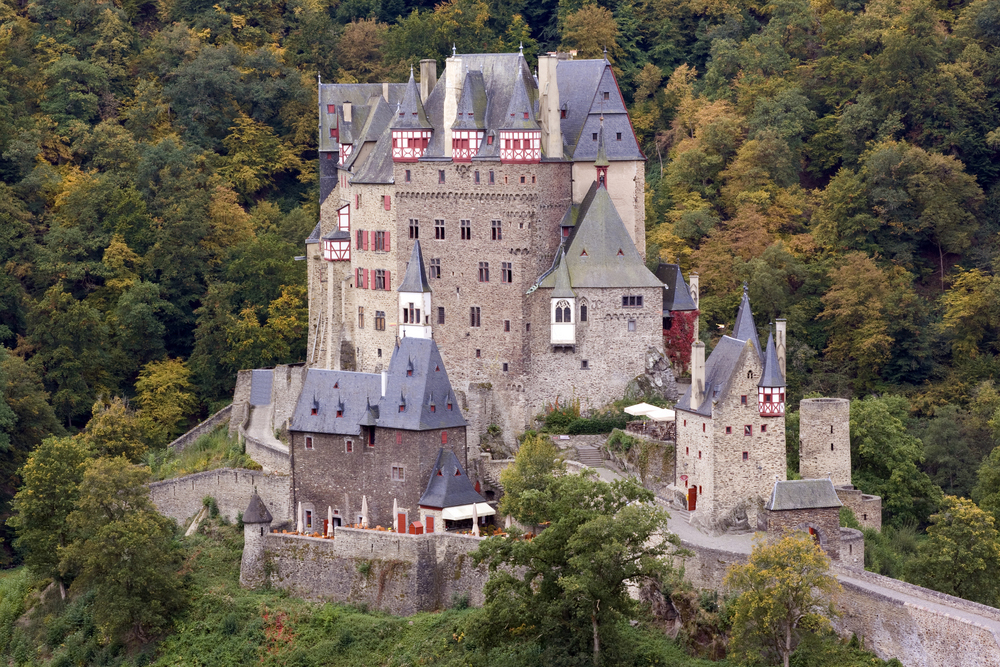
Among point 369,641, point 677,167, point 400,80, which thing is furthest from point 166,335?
point 369,641

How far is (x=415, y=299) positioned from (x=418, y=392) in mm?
5808

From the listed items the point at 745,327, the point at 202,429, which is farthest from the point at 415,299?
the point at 745,327

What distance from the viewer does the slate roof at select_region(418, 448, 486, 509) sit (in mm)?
58938

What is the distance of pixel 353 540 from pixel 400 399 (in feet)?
15.9

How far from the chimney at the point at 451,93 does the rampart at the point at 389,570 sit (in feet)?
47.3

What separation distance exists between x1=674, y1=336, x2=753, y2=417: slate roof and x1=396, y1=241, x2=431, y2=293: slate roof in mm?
11211

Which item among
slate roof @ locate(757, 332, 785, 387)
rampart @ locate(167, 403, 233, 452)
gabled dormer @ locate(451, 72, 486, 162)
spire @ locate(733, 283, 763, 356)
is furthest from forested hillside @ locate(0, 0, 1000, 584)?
gabled dormer @ locate(451, 72, 486, 162)

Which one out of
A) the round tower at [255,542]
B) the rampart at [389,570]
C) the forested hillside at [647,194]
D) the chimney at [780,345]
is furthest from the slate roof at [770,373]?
the round tower at [255,542]

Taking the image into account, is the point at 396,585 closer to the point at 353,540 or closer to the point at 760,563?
the point at 353,540

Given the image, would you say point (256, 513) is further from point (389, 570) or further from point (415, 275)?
point (415, 275)

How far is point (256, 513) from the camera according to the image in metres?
60.3

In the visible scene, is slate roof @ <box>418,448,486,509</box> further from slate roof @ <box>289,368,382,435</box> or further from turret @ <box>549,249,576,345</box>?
turret @ <box>549,249,576,345</box>

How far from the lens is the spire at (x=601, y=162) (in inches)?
2559

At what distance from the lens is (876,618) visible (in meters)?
49.5
